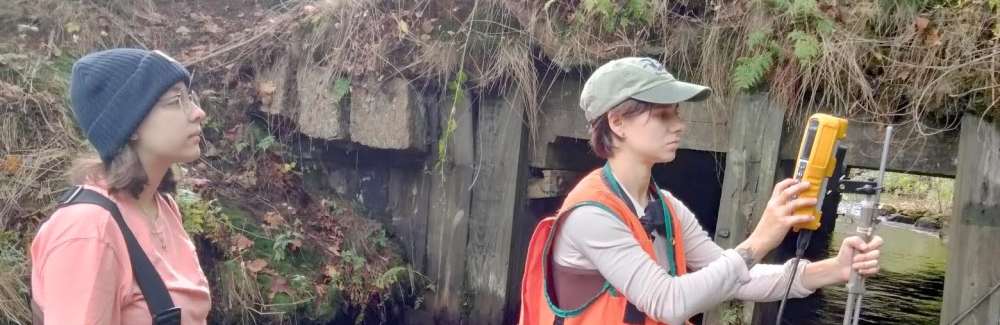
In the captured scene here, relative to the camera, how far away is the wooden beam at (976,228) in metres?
3.44

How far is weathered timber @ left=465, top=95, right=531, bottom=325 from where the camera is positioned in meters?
5.38

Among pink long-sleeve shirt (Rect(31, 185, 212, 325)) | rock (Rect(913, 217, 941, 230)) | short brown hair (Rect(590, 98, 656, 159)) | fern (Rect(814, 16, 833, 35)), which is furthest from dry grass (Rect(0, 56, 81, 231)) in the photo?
rock (Rect(913, 217, 941, 230))

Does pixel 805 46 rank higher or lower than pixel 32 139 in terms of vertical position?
higher

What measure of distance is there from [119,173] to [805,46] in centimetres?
330

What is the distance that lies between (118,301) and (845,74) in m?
3.53

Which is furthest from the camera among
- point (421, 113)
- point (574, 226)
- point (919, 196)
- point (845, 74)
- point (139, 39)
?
point (919, 196)

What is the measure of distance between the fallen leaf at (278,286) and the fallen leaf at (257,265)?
130 millimetres

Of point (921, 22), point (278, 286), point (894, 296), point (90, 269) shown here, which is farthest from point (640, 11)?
point (894, 296)

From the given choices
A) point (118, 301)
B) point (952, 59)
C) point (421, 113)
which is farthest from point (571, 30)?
point (118, 301)

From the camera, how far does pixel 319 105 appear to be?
5816mm

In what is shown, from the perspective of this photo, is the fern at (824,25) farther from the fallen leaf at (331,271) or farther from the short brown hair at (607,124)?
the fallen leaf at (331,271)

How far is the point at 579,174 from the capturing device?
5910mm

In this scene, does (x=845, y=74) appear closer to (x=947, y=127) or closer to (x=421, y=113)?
(x=947, y=127)

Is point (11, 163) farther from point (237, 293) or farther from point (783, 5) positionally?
point (783, 5)
